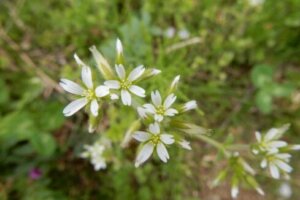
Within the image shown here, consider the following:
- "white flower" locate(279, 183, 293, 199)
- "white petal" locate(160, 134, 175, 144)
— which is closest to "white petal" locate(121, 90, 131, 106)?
"white petal" locate(160, 134, 175, 144)

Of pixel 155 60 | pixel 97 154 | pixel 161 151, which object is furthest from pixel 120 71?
pixel 155 60

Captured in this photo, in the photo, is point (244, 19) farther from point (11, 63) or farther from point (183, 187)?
point (11, 63)

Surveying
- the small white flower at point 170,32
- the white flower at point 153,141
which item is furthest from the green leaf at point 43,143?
the white flower at point 153,141

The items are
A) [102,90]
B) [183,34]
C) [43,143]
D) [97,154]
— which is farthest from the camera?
[183,34]

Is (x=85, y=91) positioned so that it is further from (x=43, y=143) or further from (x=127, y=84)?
(x=43, y=143)

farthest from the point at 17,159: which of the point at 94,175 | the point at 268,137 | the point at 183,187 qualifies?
the point at 268,137

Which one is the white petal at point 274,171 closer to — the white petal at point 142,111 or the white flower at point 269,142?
the white flower at point 269,142
